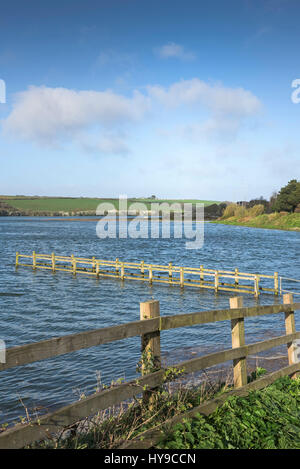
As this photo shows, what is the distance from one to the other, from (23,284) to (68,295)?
6.77 meters

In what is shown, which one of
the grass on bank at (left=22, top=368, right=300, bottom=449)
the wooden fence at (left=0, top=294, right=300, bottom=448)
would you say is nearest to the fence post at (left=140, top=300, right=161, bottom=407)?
the wooden fence at (left=0, top=294, right=300, bottom=448)

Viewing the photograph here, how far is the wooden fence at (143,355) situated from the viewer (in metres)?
3.38

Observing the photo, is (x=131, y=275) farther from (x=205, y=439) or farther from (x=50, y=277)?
(x=205, y=439)

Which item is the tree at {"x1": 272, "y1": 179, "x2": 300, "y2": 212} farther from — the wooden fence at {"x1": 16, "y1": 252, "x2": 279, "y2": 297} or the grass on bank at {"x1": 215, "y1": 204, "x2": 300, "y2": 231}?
the wooden fence at {"x1": 16, "y1": 252, "x2": 279, "y2": 297}

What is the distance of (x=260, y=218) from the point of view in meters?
124

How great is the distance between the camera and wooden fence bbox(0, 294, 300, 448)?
3.38 meters

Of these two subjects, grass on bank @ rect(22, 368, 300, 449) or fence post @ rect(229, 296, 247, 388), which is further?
fence post @ rect(229, 296, 247, 388)

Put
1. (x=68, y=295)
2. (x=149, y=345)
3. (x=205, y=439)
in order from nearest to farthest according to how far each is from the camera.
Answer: (x=205, y=439) < (x=149, y=345) < (x=68, y=295)

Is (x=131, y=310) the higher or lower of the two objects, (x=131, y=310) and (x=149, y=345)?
the lower

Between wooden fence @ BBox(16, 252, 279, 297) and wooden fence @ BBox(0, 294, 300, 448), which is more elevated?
wooden fence @ BBox(0, 294, 300, 448)

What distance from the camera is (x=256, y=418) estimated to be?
4805mm

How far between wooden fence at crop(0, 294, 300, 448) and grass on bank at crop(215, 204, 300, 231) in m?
100

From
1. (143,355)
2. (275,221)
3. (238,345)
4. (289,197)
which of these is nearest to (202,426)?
(143,355)
